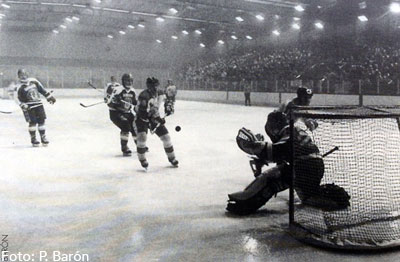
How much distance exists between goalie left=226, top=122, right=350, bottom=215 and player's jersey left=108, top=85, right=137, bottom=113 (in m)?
4.54

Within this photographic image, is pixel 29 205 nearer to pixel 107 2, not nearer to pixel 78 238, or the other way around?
pixel 78 238

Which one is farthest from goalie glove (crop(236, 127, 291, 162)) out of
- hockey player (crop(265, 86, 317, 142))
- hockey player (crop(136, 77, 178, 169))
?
hockey player (crop(136, 77, 178, 169))

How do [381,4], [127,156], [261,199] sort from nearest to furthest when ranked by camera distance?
[261,199]
[127,156]
[381,4]

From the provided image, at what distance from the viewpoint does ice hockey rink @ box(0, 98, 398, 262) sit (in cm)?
370

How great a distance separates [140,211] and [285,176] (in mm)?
1590

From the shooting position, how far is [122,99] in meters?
8.82

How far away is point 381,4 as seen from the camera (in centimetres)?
2519

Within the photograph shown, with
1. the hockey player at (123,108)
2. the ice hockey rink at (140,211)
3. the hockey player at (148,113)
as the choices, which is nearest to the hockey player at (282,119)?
the ice hockey rink at (140,211)

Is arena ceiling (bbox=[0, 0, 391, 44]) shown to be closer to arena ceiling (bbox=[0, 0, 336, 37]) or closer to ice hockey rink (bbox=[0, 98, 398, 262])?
arena ceiling (bbox=[0, 0, 336, 37])

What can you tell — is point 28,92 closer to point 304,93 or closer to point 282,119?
point 282,119

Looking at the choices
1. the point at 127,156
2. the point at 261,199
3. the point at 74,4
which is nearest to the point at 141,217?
the point at 261,199

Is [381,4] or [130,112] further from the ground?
[381,4]

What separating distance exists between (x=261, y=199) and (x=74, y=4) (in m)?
26.6

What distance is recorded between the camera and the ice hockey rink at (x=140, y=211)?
3.70 meters
